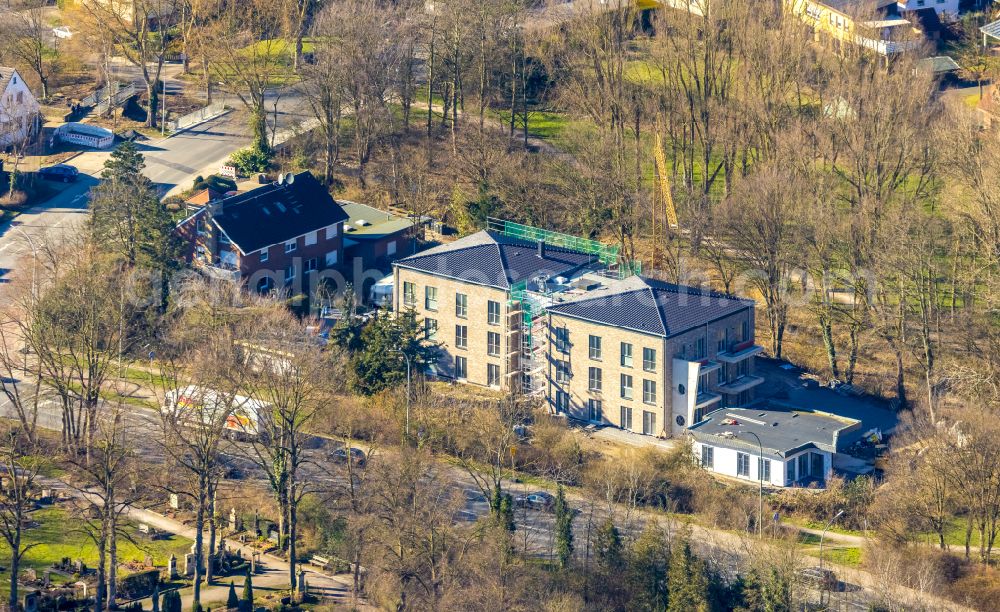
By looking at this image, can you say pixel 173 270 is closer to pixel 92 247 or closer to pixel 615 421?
pixel 92 247

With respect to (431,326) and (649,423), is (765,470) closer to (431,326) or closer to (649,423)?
(649,423)

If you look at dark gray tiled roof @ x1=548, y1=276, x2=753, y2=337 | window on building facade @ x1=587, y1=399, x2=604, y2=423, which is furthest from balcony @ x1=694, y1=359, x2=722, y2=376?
window on building facade @ x1=587, y1=399, x2=604, y2=423

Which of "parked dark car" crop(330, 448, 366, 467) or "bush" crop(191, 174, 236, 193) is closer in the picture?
"parked dark car" crop(330, 448, 366, 467)

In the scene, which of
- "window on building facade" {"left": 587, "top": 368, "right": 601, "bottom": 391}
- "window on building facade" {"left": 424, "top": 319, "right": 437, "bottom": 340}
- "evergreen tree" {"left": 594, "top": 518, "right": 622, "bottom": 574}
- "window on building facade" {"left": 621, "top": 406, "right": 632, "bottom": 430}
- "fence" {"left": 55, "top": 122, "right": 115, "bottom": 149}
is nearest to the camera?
"evergreen tree" {"left": 594, "top": 518, "right": 622, "bottom": 574}

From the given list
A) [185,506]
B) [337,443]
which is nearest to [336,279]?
[337,443]

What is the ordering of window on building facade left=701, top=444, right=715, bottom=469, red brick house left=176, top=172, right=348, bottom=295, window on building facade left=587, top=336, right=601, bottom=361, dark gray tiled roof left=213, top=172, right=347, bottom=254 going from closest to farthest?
window on building facade left=701, top=444, right=715, bottom=469
window on building facade left=587, top=336, right=601, bottom=361
red brick house left=176, top=172, right=348, bottom=295
dark gray tiled roof left=213, top=172, right=347, bottom=254

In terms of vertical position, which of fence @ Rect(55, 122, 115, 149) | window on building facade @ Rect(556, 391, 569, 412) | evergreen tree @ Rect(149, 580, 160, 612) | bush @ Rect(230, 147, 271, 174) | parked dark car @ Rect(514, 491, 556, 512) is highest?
fence @ Rect(55, 122, 115, 149)

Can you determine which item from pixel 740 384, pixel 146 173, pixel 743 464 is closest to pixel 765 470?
pixel 743 464

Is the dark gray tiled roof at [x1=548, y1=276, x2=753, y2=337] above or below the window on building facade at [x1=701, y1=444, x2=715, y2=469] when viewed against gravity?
above

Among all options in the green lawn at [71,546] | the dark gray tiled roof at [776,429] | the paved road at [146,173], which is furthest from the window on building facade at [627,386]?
the paved road at [146,173]

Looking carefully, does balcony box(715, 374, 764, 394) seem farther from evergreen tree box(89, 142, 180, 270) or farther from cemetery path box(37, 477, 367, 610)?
evergreen tree box(89, 142, 180, 270)
